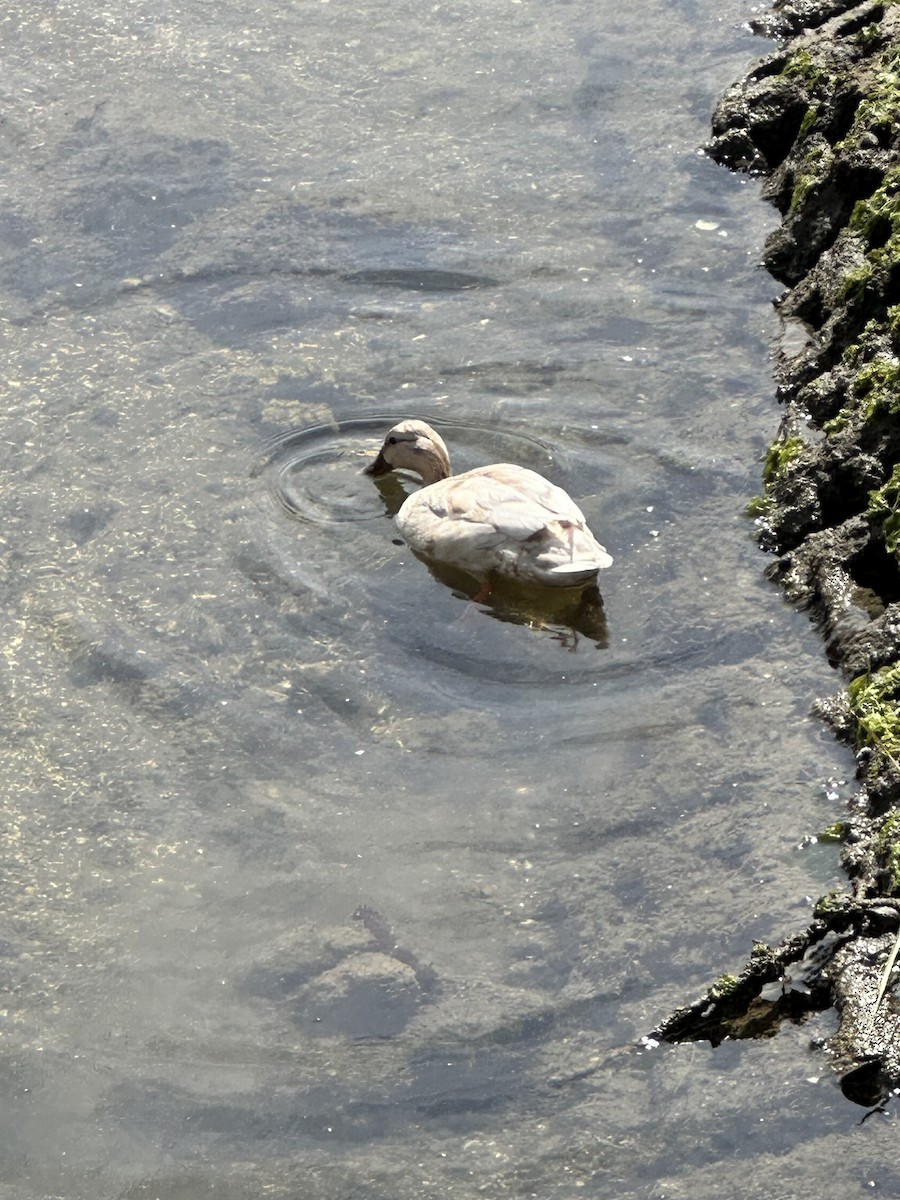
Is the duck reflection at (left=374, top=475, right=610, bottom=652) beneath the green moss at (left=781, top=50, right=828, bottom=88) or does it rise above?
beneath

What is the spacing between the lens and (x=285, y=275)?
29.8 feet

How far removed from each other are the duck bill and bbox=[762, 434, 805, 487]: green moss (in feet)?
5.74

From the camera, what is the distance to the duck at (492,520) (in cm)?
693

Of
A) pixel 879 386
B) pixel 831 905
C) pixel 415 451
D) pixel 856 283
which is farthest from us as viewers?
pixel 856 283

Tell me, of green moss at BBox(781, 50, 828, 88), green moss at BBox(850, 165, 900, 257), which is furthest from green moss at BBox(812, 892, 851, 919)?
green moss at BBox(781, 50, 828, 88)

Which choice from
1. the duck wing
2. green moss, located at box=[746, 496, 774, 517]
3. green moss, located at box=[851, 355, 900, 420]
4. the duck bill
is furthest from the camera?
the duck bill

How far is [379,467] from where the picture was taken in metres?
7.88

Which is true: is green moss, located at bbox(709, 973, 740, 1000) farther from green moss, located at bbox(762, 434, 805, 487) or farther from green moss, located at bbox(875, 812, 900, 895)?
→ green moss, located at bbox(762, 434, 805, 487)

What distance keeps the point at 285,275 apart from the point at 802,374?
113 inches

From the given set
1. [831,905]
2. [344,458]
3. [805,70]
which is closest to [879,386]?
[344,458]

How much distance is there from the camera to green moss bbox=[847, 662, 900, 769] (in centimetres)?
595

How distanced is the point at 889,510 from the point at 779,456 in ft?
2.70

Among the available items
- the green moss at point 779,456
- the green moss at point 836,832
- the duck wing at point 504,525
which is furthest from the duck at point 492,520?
the green moss at point 836,832

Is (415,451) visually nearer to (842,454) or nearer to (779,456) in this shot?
(779,456)
